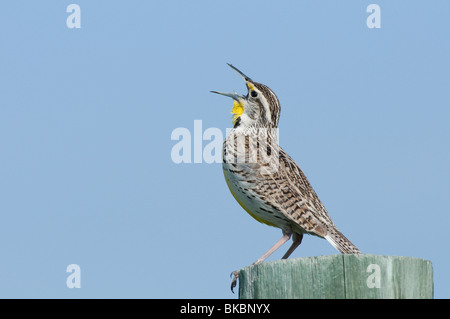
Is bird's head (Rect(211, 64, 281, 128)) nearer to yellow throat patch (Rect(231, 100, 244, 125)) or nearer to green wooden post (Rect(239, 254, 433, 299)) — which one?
yellow throat patch (Rect(231, 100, 244, 125))

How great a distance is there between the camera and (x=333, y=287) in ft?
15.4

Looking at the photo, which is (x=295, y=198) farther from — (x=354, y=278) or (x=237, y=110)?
(x=354, y=278)

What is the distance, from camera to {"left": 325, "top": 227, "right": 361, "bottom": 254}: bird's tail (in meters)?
7.27

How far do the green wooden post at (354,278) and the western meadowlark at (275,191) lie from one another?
8.17 feet

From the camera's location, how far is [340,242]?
24.5ft

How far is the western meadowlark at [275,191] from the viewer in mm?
7691

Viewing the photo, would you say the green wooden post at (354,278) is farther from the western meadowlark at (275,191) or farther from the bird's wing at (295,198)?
the bird's wing at (295,198)

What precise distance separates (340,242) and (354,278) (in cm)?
285
